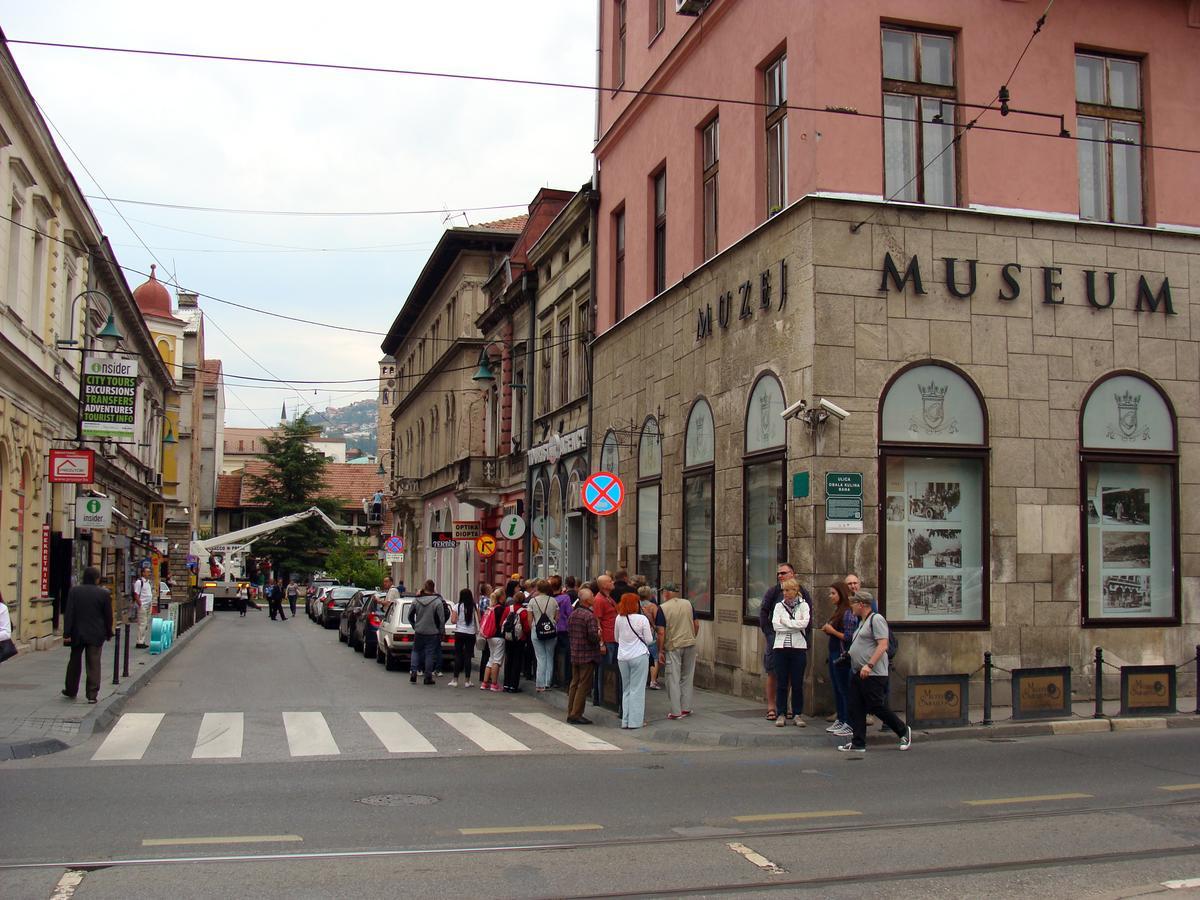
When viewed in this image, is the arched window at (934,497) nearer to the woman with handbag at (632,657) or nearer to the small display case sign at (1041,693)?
the small display case sign at (1041,693)

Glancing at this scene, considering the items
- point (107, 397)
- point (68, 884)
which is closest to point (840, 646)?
point (68, 884)

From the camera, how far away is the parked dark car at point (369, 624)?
90.3ft

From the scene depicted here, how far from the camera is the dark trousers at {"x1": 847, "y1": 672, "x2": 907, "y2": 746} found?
42.3 feet

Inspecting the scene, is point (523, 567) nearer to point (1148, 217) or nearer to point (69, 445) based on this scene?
point (69, 445)

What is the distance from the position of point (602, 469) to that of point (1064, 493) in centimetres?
1115

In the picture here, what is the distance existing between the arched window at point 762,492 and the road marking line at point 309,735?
636cm

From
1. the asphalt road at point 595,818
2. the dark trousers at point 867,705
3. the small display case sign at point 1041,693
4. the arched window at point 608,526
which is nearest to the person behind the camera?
the asphalt road at point 595,818

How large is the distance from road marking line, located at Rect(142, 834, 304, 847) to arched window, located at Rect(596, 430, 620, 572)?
55.6 feet

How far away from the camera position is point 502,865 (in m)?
7.52

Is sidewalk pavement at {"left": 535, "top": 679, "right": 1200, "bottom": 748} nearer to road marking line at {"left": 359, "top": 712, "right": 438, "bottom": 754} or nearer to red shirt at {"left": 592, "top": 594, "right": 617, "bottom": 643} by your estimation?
red shirt at {"left": 592, "top": 594, "right": 617, "bottom": 643}

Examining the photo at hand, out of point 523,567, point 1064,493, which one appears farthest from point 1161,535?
point 523,567

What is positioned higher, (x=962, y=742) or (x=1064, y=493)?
(x=1064, y=493)

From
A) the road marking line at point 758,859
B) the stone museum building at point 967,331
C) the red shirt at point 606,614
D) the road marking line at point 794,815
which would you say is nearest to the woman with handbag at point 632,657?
the red shirt at point 606,614

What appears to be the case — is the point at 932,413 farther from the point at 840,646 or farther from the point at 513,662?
the point at 513,662
